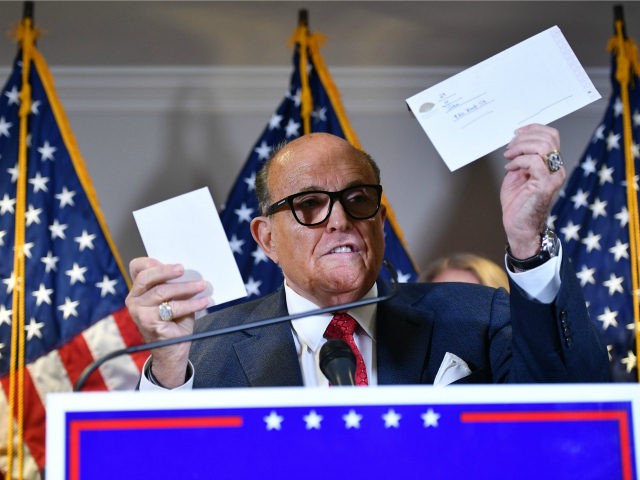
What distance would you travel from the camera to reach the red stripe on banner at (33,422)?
3168mm

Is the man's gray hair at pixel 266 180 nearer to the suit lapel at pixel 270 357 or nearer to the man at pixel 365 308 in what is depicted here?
the man at pixel 365 308

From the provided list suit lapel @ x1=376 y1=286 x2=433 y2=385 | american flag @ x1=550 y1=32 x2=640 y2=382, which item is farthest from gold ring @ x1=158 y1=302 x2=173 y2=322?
american flag @ x1=550 y1=32 x2=640 y2=382

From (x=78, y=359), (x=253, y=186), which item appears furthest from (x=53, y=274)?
(x=253, y=186)

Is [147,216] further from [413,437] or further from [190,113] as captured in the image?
[190,113]

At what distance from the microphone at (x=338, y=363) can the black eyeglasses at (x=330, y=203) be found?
0.55m

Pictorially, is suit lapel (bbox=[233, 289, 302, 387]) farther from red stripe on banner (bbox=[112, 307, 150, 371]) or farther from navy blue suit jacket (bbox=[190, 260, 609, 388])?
red stripe on banner (bbox=[112, 307, 150, 371])

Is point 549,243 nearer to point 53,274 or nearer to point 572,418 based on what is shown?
point 572,418

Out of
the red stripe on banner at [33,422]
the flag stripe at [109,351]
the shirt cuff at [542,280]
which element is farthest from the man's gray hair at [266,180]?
the red stripe on banner at [33,422]

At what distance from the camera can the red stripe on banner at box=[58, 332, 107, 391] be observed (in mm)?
3248

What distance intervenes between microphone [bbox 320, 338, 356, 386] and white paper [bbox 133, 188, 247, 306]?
0.97ft

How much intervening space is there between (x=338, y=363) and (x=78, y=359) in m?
2.28

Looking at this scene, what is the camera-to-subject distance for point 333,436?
1030mm

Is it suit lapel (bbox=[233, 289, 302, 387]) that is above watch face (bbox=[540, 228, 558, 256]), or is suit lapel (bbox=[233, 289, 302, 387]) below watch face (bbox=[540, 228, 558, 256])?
below

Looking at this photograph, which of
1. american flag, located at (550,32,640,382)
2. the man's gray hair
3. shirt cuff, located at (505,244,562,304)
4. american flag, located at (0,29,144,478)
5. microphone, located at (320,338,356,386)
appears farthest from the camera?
american flag, located at (550,32,640,382)
